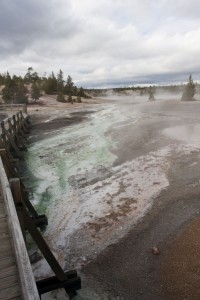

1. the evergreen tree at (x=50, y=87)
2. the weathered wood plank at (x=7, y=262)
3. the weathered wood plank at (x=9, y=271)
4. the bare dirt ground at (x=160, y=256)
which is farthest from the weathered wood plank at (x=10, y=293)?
the evergreen tree at (x=50, y=87)

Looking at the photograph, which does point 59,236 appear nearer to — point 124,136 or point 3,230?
point 3,230

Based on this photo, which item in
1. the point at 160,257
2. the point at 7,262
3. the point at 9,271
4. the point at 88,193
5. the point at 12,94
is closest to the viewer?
the point at 9,271

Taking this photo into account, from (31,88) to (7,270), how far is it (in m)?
49.0

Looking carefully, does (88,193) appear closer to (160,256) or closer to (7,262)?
(160,256)

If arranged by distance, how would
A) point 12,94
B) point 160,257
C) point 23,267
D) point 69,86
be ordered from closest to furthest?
point 23,267 → point 160,257 → point 12,94 → point 69,86

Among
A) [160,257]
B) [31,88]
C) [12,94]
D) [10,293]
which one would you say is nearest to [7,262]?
[10,293]

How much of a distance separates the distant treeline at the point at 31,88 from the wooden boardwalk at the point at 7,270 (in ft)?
127

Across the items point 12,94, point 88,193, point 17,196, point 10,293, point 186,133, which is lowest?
point 88,193

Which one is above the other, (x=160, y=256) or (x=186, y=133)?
(x=186, y=133)

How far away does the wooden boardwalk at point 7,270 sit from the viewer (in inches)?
149

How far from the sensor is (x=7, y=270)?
13.8ft

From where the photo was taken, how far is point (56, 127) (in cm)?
2508

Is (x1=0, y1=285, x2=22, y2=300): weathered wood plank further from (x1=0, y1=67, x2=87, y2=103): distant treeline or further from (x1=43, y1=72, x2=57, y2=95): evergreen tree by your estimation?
(x1=43, y1=72, x2=57, y2=95): evergreen tree

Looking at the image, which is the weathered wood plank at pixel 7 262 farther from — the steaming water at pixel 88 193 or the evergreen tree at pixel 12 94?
the evergreen tree at pixel 12 94
